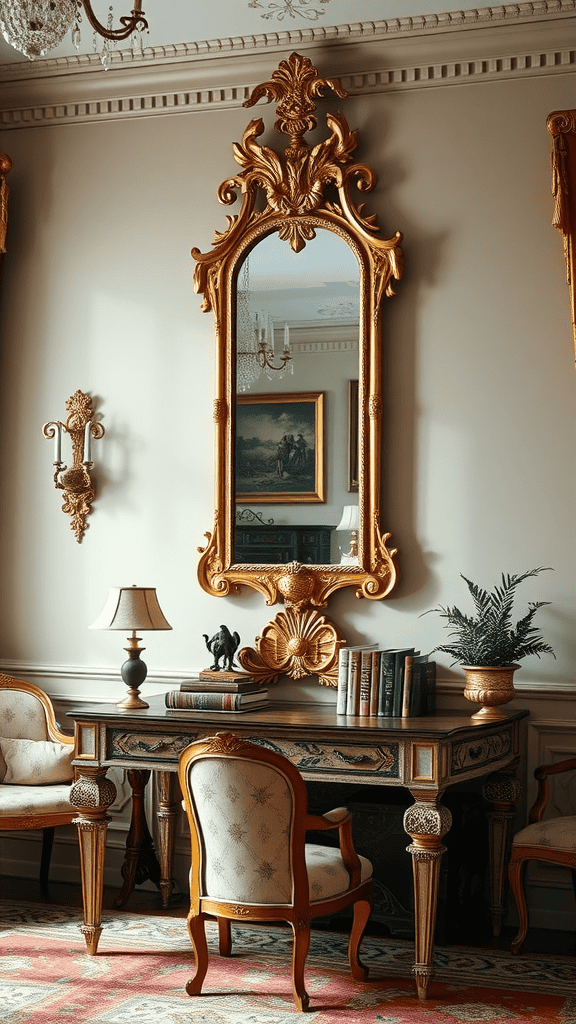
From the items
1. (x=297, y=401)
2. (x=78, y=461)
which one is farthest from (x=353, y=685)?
(x=78, y=461)

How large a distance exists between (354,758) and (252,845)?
50 cm

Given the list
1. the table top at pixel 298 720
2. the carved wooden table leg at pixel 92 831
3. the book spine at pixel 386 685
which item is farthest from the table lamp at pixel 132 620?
the book spine at pixel 386 685

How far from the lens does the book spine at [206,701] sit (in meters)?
4.18

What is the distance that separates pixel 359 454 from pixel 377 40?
1.70 m

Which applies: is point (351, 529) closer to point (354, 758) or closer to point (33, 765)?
point (354, 758)

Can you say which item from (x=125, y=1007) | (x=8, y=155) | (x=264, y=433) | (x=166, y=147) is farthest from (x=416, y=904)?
(x=8, y=155)

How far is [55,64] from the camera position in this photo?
5.13 m

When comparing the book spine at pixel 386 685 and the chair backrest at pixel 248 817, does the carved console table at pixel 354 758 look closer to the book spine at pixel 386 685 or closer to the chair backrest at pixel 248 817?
the book spine at pixel 386 685

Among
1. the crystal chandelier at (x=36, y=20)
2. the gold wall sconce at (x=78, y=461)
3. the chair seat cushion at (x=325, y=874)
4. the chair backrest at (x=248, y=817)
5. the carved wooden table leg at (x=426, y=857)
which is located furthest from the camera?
the gold wall sconce at (x=78, y=461)

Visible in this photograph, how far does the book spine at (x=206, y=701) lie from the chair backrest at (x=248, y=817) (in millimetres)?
657

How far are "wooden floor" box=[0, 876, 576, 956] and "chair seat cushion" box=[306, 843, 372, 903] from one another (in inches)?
30.6

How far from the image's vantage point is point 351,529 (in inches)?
183

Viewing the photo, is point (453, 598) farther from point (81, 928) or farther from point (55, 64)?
point (55, 64)

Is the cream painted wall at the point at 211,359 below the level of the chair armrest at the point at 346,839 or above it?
above
